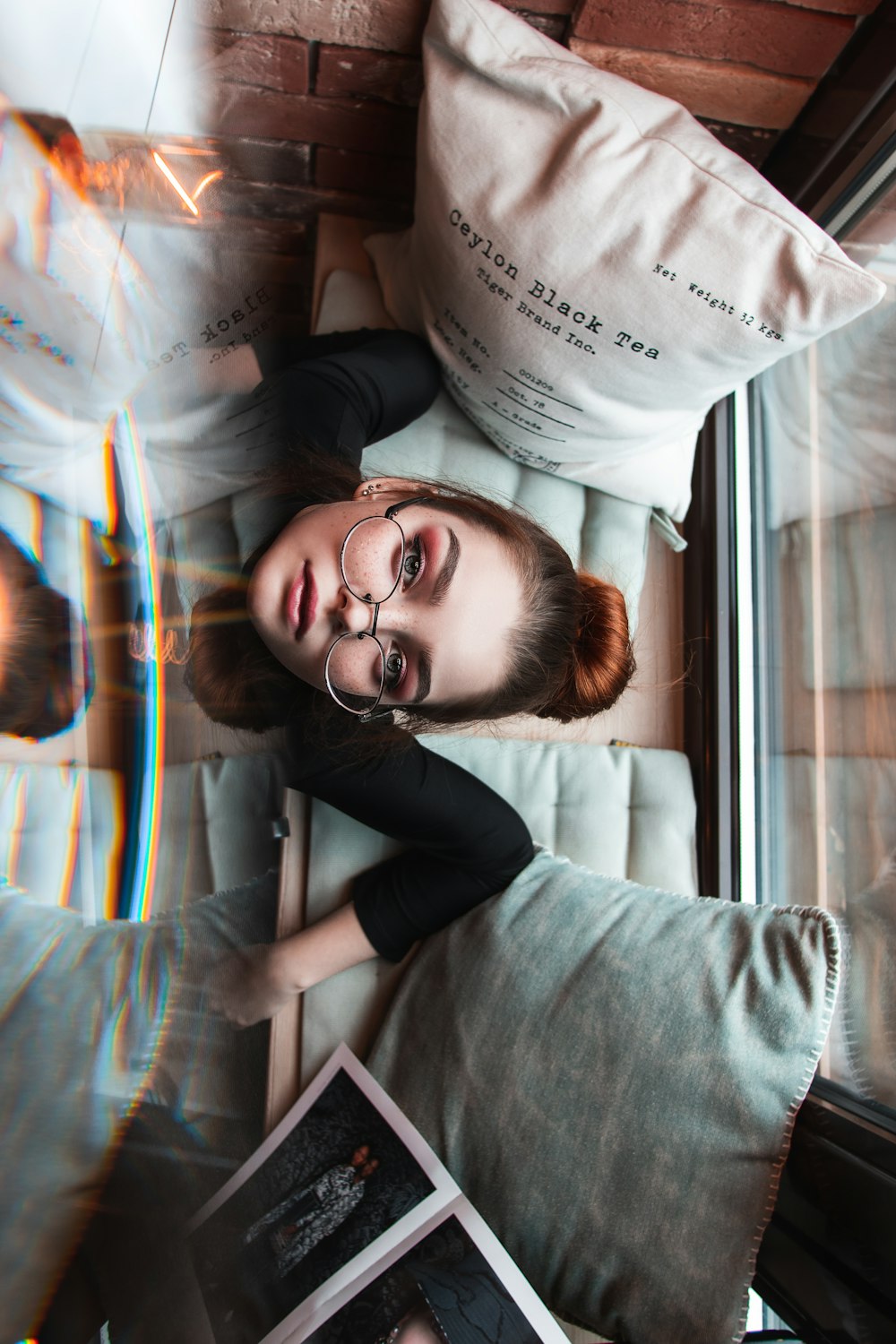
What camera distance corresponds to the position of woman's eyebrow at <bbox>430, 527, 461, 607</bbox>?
636 millimetres

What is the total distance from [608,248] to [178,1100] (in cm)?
76

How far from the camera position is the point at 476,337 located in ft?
2.71

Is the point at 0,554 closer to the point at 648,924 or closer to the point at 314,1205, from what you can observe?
the point at 314,1205

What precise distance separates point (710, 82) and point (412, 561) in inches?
25.7

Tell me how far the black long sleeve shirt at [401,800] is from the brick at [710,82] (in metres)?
0.36

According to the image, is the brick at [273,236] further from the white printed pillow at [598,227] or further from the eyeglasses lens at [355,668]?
the eyeglasses lens at [355,668]

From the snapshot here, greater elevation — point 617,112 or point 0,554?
point 617,112

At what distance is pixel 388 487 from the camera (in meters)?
0.74

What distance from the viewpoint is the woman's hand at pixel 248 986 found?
354 millimetres

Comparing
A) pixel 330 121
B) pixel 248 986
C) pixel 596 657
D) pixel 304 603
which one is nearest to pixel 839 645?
pixel 596 657

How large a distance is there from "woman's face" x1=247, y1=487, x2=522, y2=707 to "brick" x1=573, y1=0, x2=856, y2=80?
0.51 meters

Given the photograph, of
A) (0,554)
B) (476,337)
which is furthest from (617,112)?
(0,554)

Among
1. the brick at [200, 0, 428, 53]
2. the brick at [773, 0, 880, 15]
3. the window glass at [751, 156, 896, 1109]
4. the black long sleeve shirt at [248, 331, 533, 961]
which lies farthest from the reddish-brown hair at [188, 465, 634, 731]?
the brick at [773, 0, 880, 15]

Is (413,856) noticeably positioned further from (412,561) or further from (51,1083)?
(51,1083)
